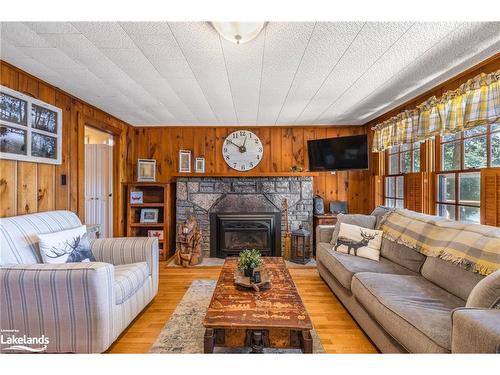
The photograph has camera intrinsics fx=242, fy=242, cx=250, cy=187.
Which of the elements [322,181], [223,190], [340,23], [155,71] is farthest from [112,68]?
[322,181]

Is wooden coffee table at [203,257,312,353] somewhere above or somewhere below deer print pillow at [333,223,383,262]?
below

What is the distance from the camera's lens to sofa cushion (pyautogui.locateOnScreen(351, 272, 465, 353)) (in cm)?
124

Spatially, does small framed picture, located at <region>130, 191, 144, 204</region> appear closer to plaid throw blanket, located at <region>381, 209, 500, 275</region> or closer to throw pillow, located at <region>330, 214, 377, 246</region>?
throw pillow, located at <region>330, 214, 377, 246</region>

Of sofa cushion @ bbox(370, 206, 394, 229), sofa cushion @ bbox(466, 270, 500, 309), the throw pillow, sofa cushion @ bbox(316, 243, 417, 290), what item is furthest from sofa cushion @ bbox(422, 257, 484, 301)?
the throw pillow

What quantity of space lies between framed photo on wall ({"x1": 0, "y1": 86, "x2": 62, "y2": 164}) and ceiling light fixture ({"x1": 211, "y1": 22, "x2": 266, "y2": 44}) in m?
1.88

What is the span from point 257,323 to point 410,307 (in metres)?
0.93

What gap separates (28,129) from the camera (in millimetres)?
2188

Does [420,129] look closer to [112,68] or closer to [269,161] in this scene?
[269,161]

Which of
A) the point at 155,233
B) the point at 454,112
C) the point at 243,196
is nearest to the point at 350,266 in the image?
the point at 454,112

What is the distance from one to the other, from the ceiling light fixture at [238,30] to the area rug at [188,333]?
2126mm

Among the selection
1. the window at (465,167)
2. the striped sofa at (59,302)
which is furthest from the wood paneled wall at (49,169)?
the window at (465,167)

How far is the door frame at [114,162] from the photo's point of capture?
293 cm

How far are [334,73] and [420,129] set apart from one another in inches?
50.4

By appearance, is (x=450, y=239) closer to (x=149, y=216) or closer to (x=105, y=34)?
(x=105, y=34)
